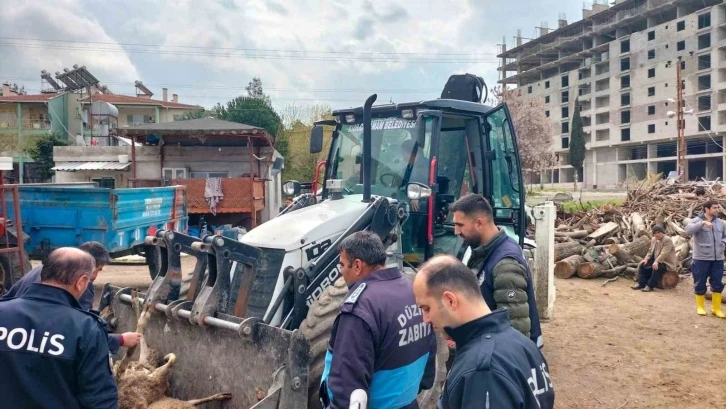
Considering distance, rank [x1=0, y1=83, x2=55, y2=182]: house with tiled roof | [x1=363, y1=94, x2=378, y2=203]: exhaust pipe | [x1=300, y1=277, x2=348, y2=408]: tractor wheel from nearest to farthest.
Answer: [x1=300, y1=277, x2=348, y2=408]: tractor wheel → [x1=363, y1=94, x2=378, y2=203]: exhaust pipe → [x1=0, y1=83, x2=55, y2=182]: house with tiled roof

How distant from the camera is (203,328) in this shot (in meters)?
3.62

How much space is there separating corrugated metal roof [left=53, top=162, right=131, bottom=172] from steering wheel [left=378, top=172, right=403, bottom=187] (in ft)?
56.1

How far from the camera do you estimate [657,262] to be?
10.5 meters

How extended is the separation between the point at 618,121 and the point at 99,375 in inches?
2753

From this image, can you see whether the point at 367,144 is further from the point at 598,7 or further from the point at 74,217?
the point at 598,7

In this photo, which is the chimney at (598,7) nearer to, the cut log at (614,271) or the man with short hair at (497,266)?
the cut log at (614,271)

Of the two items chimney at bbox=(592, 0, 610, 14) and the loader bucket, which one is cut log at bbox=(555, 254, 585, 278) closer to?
the loader bucket

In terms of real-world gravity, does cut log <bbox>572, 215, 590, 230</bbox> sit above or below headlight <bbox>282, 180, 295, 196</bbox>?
below

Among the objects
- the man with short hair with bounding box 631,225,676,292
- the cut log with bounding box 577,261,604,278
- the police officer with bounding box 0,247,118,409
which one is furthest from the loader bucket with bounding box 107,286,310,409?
the cut log with bounding box 577,261,604,278

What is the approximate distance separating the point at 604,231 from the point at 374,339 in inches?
486

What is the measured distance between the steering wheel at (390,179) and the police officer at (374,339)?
90.1 inches

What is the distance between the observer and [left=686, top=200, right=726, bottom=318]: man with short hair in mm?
8445

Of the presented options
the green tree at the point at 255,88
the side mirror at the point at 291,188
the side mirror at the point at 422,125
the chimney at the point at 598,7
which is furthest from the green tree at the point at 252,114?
the chimney at the point at 598,7

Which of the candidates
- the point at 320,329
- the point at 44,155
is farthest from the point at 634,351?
the point at 44,155
